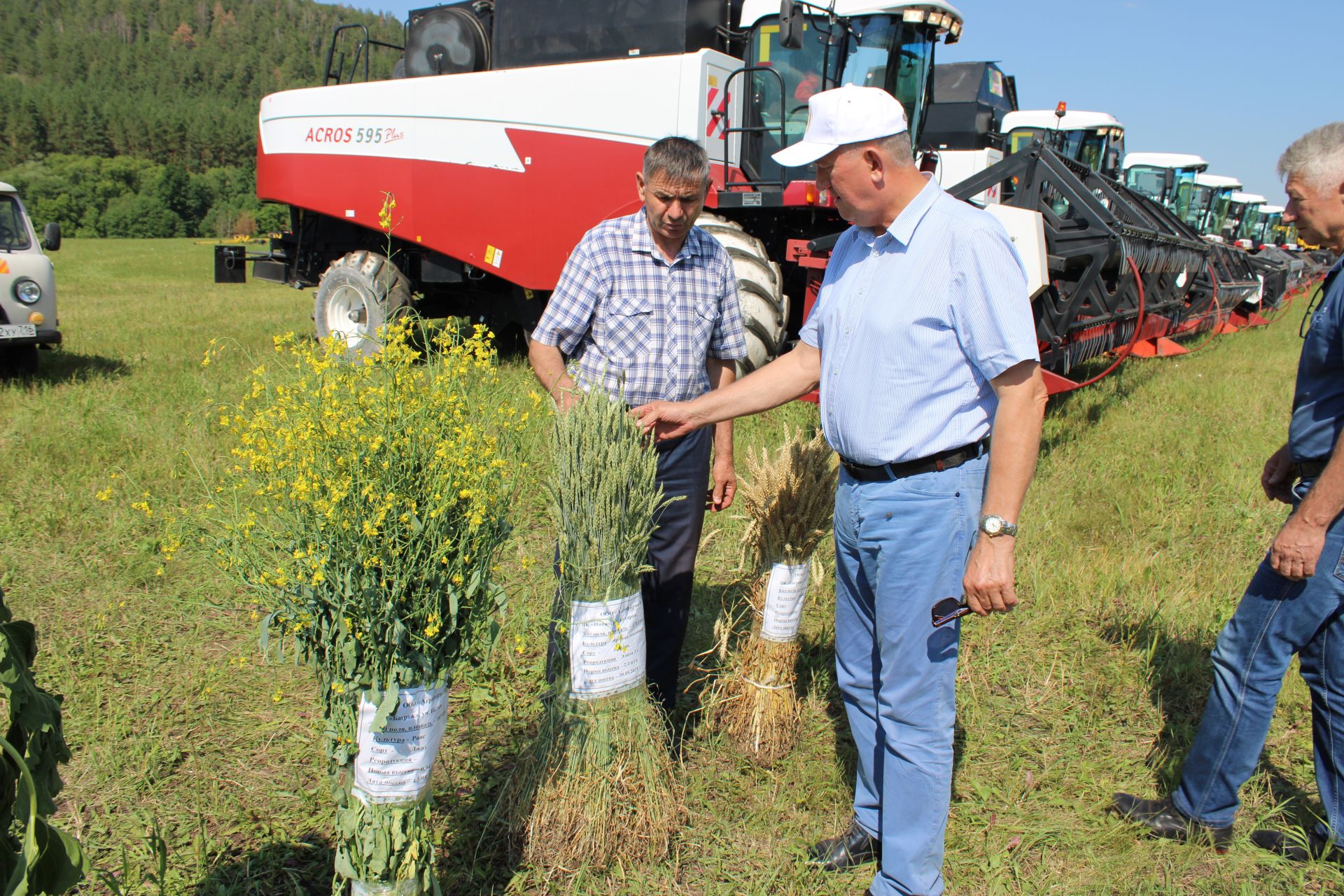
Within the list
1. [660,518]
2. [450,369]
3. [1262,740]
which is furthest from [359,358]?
[1262,740]

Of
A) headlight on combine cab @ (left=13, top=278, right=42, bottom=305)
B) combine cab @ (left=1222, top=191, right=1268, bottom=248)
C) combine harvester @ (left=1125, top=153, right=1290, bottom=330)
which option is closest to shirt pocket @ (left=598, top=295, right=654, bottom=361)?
headlight on combine cab @ (left=13, top=278, right=42, bottom=305)

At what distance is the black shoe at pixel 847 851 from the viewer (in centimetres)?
238

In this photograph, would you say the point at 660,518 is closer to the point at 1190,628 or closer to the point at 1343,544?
the point at 1343,544

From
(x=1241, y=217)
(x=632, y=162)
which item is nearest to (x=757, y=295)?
(x=632, y=162)

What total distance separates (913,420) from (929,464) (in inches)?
4.3

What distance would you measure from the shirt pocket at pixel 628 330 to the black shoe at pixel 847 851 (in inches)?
57.4

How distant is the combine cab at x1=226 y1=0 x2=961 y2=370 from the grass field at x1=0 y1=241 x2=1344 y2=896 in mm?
2214

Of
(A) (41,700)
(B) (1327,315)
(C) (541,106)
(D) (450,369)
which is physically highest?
(C) (541,106)

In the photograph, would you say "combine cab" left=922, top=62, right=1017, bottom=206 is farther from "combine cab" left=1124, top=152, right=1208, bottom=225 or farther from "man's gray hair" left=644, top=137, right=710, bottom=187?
"combine cab" left=1124, top=152, right=1208, bottom=225

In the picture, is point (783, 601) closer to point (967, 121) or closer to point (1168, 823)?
point (1168, 823)

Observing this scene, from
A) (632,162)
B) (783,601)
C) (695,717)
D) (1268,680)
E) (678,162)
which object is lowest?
(695,717)

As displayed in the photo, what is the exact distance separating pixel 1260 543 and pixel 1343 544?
2.91 metres

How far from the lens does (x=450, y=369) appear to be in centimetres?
198

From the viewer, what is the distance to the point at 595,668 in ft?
7.24
